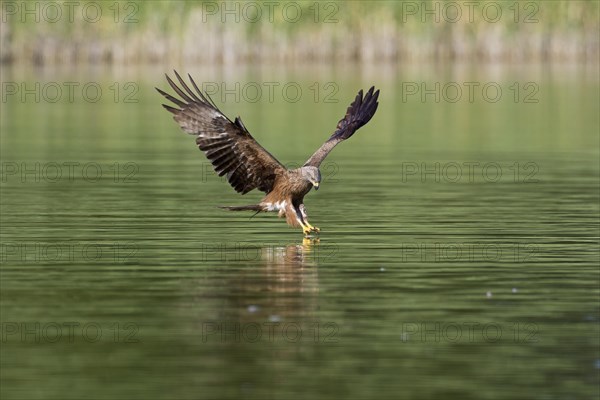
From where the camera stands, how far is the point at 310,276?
1398cm

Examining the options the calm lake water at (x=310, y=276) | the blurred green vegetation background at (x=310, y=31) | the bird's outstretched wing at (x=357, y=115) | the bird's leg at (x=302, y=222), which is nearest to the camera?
the calm lake water at (x=310, y=276)

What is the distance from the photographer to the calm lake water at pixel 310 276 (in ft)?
32.7

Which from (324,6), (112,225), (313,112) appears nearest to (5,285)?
(112,225)

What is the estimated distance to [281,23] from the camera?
264ft

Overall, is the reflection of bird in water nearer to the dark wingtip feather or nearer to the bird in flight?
the bird in flight

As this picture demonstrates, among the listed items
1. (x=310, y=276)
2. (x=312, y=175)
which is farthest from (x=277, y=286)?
(x=312, y=175)

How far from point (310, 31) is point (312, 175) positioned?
216ft

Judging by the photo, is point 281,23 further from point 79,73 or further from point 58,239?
point 58,239

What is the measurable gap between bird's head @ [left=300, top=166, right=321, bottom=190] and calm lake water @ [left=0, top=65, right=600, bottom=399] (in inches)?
28.6

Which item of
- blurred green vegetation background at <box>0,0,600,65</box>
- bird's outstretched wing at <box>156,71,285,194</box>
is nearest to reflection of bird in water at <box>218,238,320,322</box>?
bird's outstretched wing at <box>156,71,285,194</box>

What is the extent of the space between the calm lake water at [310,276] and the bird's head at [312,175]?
28.6 inches

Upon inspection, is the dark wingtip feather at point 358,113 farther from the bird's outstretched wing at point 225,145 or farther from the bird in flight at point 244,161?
the bird's outstretched wing at point 225,145

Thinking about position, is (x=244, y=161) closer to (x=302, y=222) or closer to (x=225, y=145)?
(x=225, y=145)

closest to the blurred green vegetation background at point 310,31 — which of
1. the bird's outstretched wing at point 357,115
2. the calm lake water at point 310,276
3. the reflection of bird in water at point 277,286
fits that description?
the calm lake water at point 310,276
